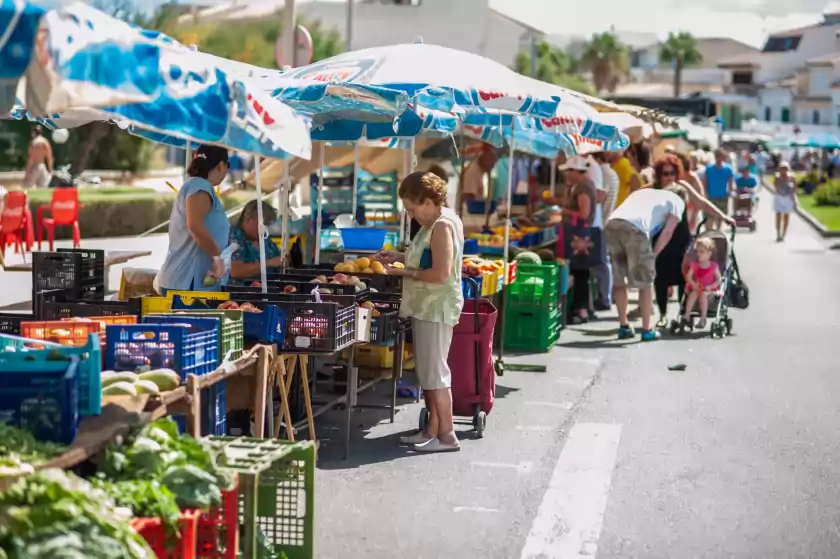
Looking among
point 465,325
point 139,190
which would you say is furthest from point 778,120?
point 465,325

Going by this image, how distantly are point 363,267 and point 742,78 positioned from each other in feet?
507

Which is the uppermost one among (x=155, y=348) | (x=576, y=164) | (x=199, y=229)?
(x=576, y=164)

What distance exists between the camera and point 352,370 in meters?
9.21

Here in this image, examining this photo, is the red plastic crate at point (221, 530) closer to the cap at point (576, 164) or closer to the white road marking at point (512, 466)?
the white road marking at point (512, 466)

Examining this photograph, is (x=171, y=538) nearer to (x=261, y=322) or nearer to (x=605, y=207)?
(x=261, y=322)

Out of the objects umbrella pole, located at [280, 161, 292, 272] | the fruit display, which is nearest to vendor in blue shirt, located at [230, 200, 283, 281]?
the fruit display

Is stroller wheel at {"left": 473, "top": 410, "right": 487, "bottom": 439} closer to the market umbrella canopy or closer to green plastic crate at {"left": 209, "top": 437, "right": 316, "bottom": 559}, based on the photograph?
the market umbrella canopy

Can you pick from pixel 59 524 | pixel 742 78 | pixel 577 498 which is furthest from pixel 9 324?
pixel 742 78

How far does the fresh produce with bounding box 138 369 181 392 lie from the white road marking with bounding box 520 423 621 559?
1964 millimetres

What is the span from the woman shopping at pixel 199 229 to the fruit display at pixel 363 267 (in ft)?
6.37

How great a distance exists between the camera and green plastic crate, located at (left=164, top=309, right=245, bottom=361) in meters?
7.23

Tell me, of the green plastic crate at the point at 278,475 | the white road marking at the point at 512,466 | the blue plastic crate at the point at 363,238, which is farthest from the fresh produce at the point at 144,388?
the blue plastic crate at the point at 363,238

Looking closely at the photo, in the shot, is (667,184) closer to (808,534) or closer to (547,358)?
(547,358)

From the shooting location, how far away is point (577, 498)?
8125 millimetres
